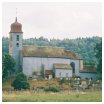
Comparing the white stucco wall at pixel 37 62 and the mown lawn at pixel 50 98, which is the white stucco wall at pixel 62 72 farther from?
the mown lawn at pixel 50 98

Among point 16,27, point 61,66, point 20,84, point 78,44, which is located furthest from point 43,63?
point 78,44

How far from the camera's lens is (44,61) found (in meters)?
77.8

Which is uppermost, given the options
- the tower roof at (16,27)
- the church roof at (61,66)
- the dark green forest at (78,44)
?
the tower roof at (16,27)

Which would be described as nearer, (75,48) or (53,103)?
(53,103)

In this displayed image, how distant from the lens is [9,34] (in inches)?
3177

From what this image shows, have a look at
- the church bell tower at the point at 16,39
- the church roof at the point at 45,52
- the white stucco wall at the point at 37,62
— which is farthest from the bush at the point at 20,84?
the church bell tower at the point at 16,39

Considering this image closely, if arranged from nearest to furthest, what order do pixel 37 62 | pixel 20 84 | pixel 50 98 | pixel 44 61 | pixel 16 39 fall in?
pixel 50 98 < pixel 20 84 < pixel 37 62 < pixel 44 61 < pixel 16 39

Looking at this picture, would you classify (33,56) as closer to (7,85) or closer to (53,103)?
(7,85)

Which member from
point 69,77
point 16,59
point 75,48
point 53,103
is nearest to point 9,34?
point 16,59

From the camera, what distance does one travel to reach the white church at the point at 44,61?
75.7 metres

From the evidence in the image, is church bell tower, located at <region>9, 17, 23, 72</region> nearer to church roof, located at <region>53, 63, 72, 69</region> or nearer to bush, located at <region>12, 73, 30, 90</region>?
Result: church roof, located at <region>53, 63, 72, 69</region>

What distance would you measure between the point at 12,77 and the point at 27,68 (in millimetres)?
8883

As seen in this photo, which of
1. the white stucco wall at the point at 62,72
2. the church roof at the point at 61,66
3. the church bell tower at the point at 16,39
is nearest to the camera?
the white stucco wall at the point at 62,72

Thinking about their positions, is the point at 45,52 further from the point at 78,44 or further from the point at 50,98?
the point at 50,98
